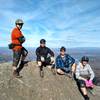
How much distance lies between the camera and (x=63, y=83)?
68.1ft

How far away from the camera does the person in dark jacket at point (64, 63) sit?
20766mm

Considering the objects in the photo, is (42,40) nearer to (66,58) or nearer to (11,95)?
(66,58)

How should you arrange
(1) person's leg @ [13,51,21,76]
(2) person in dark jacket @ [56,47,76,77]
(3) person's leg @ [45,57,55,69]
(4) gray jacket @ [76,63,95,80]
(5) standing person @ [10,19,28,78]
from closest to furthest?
1. (5) standing person @ [10,19,28,78]
2. (1) person's leg @ [13,51,21,76]
3. (4) gray jacket @ [76,63,95,80]
4. (2) person in dark jacket @ [56,47,76,77]
5. (3) person's leg @ [45,57,55,69]

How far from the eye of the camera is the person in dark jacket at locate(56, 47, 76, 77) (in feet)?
68.1

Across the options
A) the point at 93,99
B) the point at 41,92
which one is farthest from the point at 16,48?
the point at 93,99

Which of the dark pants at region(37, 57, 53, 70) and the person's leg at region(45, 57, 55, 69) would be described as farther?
the person's leg at region(45, 57, 55, 69)

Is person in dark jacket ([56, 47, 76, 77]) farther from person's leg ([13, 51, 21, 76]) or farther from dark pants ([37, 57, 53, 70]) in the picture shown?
person's leg ([13, 51, 21, 76])

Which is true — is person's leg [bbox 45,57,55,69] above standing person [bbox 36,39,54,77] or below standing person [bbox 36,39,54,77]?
below

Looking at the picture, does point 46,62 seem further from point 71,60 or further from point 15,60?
point 15,60

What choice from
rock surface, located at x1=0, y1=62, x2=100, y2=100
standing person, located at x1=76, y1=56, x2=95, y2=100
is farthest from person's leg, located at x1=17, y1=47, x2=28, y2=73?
standing person, located at x1=76, y1=56, x2=95, y2=100

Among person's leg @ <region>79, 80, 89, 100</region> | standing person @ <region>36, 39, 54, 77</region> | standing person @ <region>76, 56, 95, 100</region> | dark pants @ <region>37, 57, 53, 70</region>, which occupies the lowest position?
person's leg @ <region>79, 80, 89, 100</region>

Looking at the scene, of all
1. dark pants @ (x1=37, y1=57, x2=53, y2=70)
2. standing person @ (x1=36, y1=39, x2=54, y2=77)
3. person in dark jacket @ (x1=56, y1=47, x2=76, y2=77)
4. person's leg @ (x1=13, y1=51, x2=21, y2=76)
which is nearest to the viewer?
person's leg @ (x1=13, y1=51, x2=21, y2=76)

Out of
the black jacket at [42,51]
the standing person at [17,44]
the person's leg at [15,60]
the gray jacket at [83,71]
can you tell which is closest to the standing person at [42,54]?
the black jacket at [42,51]

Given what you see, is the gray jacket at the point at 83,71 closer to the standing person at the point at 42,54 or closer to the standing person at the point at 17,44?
the standing person at the point at 42,54
